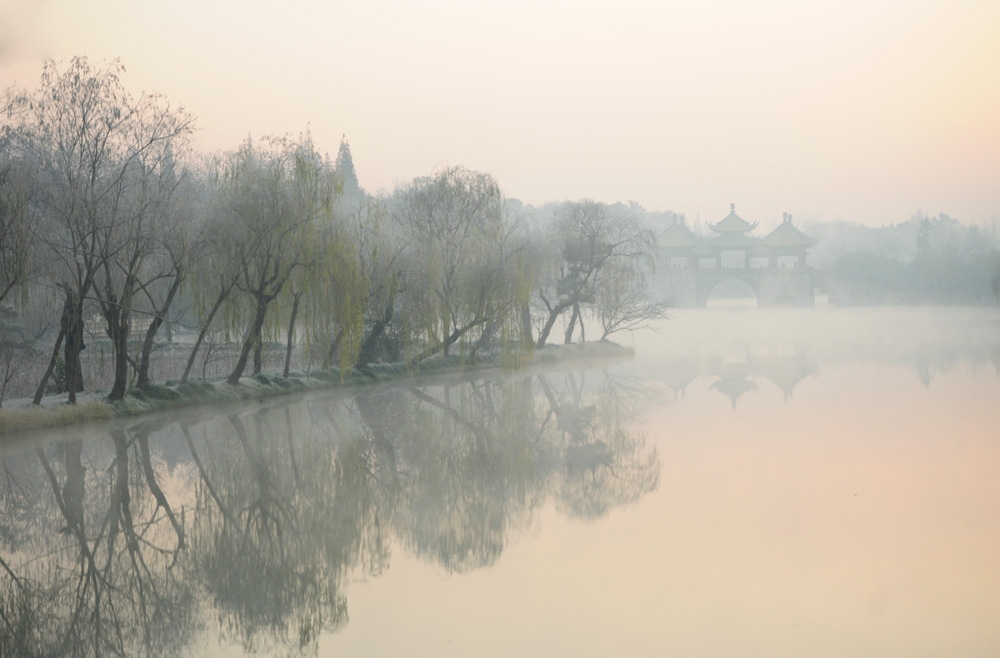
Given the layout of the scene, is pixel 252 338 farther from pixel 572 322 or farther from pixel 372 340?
pixel 572 322

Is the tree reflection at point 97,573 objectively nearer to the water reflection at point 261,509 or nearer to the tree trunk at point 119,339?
the water reflection at point 261,509

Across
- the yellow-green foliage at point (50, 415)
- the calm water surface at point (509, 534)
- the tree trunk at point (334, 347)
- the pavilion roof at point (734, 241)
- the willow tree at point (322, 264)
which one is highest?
the pavilion roof at point (734, 241)

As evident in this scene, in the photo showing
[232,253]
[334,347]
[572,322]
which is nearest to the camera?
[232,253]

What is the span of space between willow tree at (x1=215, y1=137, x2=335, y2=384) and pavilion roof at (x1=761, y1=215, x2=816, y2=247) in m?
49.4

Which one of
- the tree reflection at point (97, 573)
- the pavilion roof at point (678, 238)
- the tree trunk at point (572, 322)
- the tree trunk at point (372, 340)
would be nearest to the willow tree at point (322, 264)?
the tree trunk at point (372, 340)

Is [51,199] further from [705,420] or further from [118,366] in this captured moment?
[705,420]

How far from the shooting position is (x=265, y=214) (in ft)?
47.6

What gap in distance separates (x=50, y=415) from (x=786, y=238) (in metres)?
54.8

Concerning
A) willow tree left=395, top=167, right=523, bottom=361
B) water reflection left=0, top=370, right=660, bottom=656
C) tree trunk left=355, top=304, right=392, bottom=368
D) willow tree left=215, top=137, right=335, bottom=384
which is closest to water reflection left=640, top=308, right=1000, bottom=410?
willow tree left=395, top=167, right=523, bottom=361

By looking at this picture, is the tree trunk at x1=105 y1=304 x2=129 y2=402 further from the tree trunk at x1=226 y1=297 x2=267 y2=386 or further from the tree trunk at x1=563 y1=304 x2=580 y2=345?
the tree trunk at x1=563 y1=304 x2=580 y2=345

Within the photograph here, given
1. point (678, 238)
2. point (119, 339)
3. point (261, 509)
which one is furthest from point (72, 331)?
point (678, 238)

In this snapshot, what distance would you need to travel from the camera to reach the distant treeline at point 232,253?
11680 mm

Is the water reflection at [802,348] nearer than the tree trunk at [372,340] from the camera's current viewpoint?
No

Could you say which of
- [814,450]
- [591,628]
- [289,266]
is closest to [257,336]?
[289,266]
